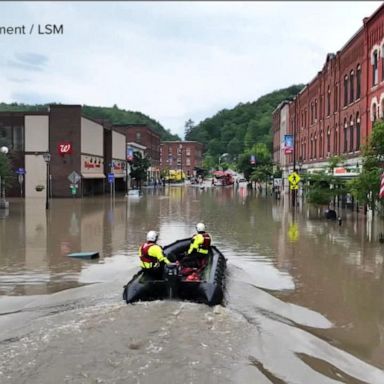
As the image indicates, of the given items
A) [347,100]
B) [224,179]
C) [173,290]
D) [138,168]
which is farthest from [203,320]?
[224,179]

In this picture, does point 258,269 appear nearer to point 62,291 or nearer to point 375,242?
point 62,291

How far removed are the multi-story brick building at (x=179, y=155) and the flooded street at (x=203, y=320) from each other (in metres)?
148

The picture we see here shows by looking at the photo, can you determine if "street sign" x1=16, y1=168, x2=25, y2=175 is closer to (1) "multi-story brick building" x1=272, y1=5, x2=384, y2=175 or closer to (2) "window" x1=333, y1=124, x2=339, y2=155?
(1) "multi-story brick building" x1=272, y1=5, x2=384, y2=175

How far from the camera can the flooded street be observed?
7.93 meters

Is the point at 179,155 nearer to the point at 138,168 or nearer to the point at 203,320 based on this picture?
the point at 138,168

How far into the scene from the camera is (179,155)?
171 meters

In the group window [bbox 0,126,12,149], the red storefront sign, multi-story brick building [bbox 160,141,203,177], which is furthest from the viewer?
multi-story brick building [bbox 160,141,203,177]

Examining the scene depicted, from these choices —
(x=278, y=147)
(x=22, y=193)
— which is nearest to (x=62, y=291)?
(x=22, y=193)

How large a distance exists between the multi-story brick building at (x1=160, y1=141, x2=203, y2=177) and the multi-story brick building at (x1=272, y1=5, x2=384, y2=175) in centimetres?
10913

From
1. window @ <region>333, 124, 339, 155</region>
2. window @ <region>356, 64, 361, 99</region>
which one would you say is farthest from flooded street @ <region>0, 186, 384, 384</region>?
window @ <region>333, 124, 339, 155</region>

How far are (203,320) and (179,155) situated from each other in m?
162

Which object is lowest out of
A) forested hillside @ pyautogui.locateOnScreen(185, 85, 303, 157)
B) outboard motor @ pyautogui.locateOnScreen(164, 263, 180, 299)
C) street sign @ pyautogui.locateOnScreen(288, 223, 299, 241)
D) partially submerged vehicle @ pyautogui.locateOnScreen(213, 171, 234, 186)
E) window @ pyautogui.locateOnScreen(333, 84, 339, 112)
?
street sign @ pyautogui.locateOnScreen(288, 223, 299, 241)

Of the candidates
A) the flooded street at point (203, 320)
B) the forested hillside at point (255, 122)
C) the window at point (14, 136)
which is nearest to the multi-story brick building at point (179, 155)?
the forested hillside at point (255, 122)

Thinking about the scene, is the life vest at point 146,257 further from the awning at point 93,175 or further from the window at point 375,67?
the awning at point 93,175
